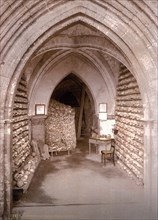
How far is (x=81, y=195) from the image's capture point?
23.9 ft

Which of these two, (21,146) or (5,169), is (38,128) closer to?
(21,146)

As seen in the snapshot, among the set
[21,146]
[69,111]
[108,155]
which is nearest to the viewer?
[21,146]

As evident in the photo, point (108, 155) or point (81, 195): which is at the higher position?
point (108, 155)

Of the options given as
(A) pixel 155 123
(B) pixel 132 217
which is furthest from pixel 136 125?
(B) pixel 132 217

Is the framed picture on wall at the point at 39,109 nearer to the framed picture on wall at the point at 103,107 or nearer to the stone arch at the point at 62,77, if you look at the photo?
the stone arch at the point at 62,77

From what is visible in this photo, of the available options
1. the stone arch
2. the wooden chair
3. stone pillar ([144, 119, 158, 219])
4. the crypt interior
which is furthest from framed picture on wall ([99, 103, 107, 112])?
stone pillar ([144, 119, 158, 219])

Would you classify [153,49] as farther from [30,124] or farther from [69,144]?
[69,144]

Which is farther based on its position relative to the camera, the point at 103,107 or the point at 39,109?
the point at 103,107

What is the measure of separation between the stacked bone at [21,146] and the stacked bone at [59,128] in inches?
81.1

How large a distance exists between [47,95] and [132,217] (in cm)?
738

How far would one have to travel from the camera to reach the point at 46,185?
8.20 metres

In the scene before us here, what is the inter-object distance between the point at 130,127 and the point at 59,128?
5.20 m

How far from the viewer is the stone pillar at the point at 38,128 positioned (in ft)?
39.4

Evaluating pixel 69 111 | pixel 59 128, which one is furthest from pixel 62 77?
pixel 59 128
